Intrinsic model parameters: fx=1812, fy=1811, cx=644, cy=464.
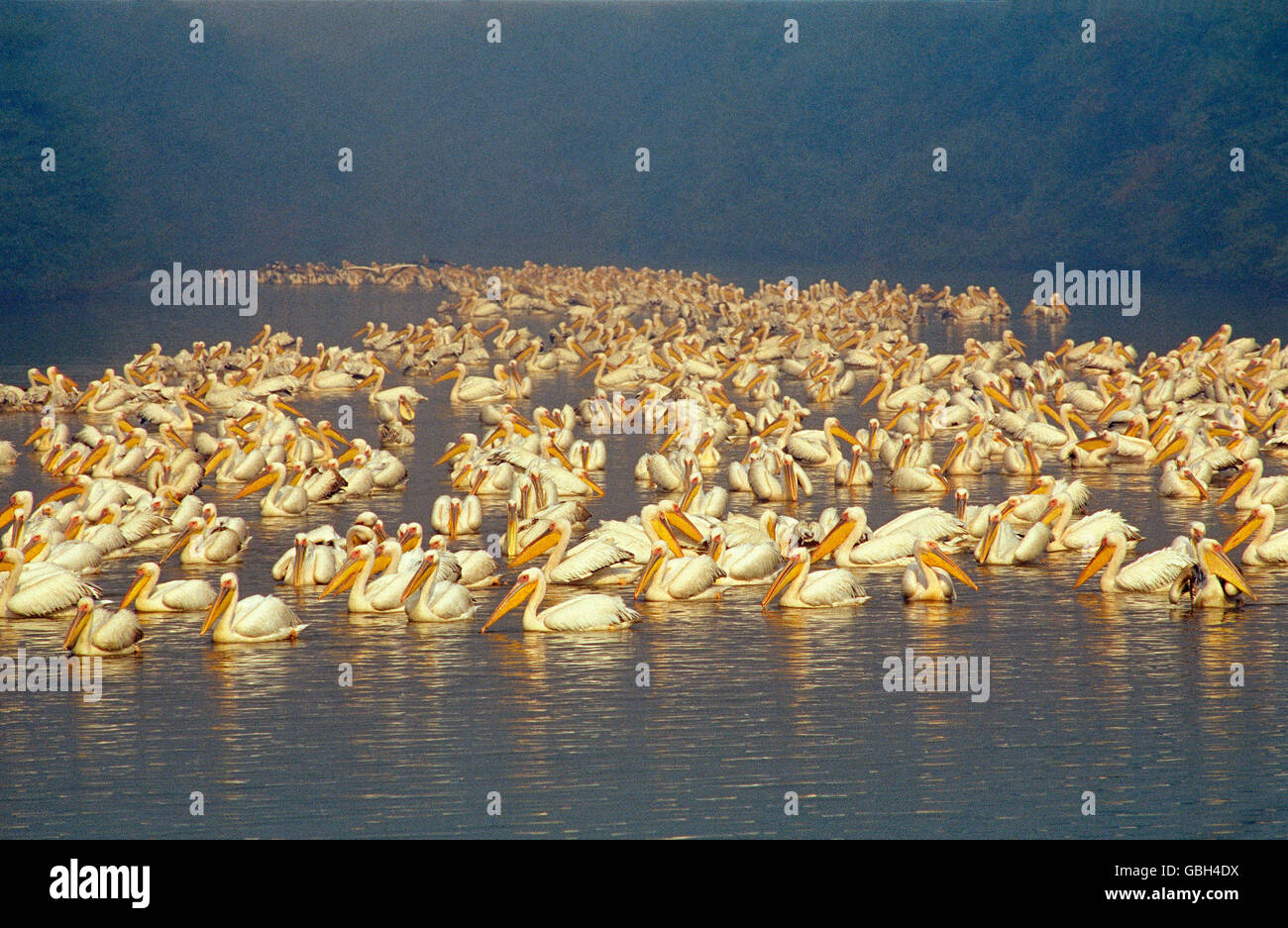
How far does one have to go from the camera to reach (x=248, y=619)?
1120cm

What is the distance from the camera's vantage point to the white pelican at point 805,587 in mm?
12039

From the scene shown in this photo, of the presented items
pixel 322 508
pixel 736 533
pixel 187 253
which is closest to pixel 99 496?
pixel 322 508

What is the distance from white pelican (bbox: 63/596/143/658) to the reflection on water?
219 mm

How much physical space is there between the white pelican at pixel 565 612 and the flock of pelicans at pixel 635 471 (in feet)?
0.05

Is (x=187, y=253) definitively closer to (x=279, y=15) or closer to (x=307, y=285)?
(x=307, y=285)

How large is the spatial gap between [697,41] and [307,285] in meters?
35.2

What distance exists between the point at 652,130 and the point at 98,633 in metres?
79.6

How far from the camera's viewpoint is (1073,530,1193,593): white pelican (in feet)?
40.1

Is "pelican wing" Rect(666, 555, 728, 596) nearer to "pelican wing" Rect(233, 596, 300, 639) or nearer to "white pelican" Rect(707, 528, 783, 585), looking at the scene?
"white pelican" Rect(707, 528, 783, 585)

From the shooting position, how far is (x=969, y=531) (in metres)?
13.7
